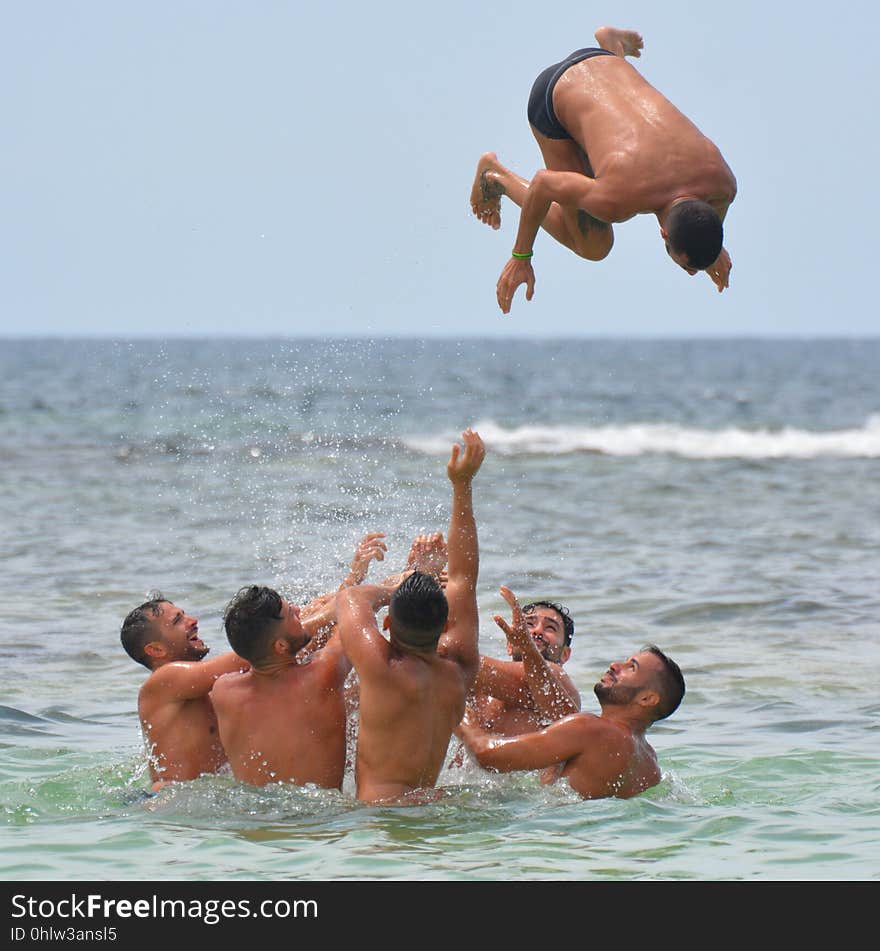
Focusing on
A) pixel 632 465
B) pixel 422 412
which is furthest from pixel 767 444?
pixel 422 412

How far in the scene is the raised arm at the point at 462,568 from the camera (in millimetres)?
6750

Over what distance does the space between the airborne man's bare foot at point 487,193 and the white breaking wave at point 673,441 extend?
758 inches

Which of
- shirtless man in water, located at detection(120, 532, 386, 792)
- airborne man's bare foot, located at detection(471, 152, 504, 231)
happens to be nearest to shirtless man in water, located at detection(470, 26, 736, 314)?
airborne man's bare foot, located at detection(471, 152, 504, 231)

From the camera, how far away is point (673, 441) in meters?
32.2

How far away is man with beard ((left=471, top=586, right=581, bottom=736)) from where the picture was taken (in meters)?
7.46

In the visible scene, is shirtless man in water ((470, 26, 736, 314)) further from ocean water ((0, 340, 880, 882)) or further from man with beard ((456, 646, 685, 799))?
ocean water ((0, 340, 880, 882))

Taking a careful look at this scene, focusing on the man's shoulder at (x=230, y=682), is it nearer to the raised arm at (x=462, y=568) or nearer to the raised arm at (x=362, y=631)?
the raised arm at (x=362, y=631)

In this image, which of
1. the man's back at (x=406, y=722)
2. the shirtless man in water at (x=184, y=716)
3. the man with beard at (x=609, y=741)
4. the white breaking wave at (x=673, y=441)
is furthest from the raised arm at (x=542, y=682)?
the white breaking wave at (x=673, y=441)

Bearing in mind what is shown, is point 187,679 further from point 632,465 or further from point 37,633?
point 632,465

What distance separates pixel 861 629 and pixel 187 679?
6.40 metres

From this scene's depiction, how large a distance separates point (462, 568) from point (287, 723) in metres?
1.00

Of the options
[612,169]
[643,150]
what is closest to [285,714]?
[612,169]

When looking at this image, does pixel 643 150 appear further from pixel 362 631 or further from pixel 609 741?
pixel 609 741
